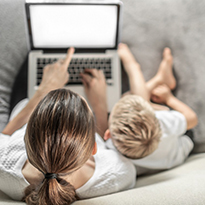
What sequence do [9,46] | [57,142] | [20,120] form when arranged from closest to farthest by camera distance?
[57,142] < [20,120] < [9,46]

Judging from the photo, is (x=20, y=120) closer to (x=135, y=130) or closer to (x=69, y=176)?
(x=69, y=176)

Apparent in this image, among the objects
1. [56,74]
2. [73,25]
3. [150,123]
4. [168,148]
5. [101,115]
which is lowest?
[168,148]

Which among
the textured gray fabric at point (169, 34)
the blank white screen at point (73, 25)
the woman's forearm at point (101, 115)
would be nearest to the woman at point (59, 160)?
the woman's forearm at point (101, 115)

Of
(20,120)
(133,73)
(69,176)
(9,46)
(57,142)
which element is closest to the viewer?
(57,142)

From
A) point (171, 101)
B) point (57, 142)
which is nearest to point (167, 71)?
point (171, 101)

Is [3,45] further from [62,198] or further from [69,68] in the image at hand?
[62,198]

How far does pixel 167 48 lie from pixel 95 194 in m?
0.90

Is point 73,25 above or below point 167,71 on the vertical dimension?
above

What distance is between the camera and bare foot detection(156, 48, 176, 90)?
1.28 m

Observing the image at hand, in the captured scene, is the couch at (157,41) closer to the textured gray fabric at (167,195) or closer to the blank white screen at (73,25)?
the blank white screen at (73,25)

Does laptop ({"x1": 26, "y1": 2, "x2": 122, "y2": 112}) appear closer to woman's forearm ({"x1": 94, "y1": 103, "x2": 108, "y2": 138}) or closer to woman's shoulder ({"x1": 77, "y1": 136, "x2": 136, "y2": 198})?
woman's forearm ({"x1": 94, "y1": 103, "x2": 108, "y2": 138})

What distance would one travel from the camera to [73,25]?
43.4 inches

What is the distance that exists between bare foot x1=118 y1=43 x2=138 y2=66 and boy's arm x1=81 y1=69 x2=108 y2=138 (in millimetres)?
170

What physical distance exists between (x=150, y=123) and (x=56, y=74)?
0.53 meters
